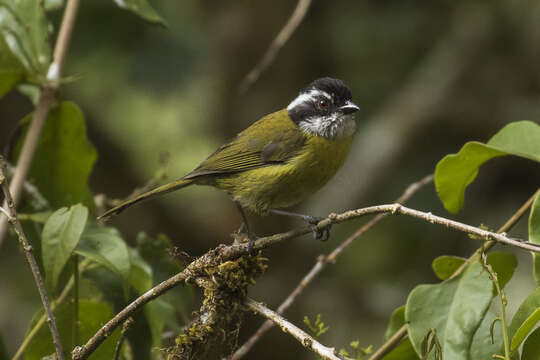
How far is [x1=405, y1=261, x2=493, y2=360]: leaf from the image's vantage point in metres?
1.83

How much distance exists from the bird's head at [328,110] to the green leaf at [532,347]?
1.88 meters

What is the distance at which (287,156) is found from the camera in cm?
343

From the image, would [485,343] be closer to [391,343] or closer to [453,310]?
[453,310]

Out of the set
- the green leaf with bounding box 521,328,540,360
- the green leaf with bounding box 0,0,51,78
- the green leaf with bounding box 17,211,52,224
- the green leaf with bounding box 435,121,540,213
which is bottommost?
the green leaf with bounding box 521,328,540,360

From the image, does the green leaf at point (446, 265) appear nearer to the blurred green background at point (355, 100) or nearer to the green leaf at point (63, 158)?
the green leaf at point (63, 158)

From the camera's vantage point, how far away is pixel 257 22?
5.63 meters

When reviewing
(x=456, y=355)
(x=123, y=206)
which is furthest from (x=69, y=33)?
(x=456, y=355)

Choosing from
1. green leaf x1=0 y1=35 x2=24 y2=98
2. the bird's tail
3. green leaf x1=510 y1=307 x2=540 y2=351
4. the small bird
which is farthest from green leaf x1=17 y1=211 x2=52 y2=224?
green leaf x1=510 y1=307 x2=540 y2=351

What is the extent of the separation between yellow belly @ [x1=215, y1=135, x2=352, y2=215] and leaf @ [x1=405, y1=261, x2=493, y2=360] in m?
1.43

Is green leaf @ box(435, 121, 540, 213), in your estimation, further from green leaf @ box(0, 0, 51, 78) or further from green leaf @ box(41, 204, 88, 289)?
green leaf @ box(0, 0, 51, 78)

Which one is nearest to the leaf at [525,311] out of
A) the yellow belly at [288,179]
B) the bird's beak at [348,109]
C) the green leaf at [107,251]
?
the green leaf at [107,251]

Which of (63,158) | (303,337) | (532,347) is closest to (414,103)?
(63,158)

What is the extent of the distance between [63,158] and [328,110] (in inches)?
57.2

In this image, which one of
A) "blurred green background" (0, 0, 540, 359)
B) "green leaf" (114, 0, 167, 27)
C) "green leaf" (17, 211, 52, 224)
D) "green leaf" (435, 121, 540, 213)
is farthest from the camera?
"blurred green background" (0, 0, 540, 359)
